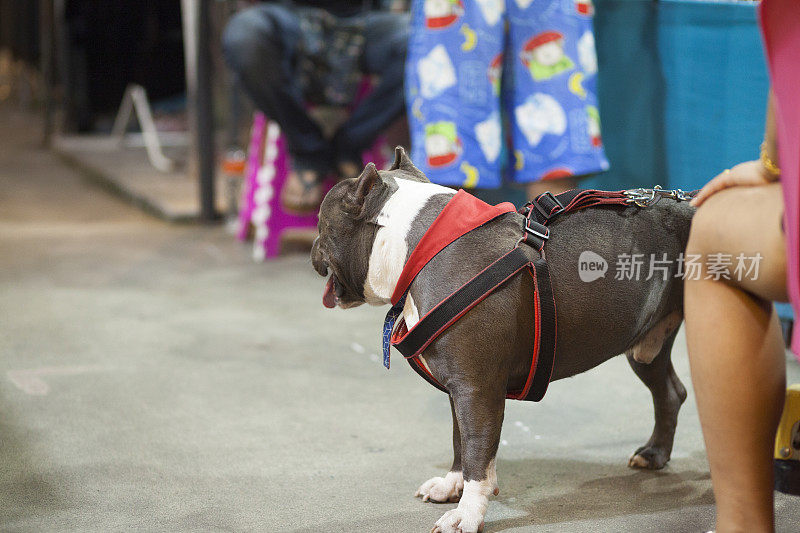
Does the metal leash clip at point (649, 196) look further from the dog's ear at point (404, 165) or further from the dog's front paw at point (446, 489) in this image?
the dog's front paw at point (446, 489)

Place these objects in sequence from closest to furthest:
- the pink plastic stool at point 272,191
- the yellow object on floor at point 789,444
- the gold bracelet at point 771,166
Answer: the gold bracelet at point 771,166
the yellow object on floor at point 789,444
the pink plastic stool at point 272,191

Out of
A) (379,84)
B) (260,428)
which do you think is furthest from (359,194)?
(379,84)

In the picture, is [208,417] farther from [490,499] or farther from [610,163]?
[610,163]

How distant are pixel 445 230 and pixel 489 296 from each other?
6.2 inches

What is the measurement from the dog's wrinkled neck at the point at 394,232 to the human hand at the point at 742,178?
594 millimetres

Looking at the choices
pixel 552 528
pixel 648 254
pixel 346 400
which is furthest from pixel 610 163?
pixel 552 528

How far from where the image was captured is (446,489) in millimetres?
2006

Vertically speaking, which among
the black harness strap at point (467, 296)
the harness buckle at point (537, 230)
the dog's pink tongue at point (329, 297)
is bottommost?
the dog's pink tongue at point (329, 297)

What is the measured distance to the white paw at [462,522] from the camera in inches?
71.0

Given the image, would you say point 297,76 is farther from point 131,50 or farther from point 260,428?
point 131,50

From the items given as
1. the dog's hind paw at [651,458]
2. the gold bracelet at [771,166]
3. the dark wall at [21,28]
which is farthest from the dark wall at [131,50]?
the gold bracelet at [771,166]

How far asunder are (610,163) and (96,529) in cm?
261

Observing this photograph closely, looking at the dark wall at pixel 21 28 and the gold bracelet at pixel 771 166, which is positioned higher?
the gold bracelet at pixel 771 166

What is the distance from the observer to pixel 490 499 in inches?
79.6
